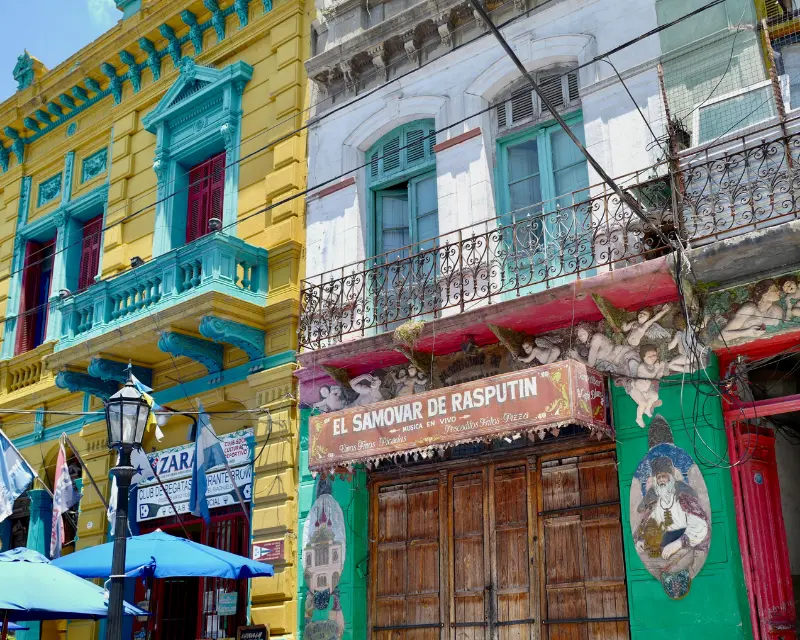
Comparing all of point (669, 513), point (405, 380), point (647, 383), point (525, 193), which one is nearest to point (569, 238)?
point (525, 193)

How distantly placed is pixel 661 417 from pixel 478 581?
2724 millimetres

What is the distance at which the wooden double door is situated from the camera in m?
9.17

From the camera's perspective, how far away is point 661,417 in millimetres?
8883

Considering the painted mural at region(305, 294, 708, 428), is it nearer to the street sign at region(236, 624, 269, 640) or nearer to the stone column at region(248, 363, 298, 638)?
the stone column at region(248, 363, 298, 638)

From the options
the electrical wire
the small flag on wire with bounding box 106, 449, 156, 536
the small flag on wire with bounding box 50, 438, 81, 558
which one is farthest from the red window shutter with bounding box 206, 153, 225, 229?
the small flag on wire with bounding box 50, 438, 81, 558

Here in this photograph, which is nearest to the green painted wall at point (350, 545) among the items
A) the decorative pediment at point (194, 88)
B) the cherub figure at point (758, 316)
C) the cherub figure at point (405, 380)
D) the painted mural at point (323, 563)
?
the painted mural at point (323, 563)

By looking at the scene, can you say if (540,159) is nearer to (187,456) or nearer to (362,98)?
(362,98)

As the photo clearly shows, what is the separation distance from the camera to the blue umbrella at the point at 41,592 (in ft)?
26.5

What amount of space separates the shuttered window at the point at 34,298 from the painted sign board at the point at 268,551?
7.55 meters

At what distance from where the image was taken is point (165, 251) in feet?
46.3

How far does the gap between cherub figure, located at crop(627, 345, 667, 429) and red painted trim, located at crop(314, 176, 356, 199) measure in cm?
502

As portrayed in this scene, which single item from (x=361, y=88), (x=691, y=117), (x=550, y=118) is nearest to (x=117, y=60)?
(x=361, y=88)

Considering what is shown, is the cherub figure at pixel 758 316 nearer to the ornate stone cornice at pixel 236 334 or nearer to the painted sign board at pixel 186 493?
the ornate stone cornice at pixel 236 334

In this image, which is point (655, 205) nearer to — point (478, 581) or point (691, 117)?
point (691, 117)
